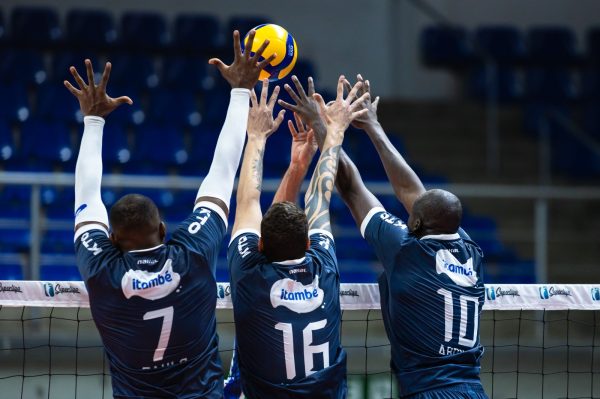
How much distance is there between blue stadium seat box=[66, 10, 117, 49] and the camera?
13125mm

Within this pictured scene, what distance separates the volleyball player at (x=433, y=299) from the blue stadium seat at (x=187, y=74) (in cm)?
884

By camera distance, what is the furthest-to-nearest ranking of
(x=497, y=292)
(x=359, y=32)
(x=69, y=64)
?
(x=359, y=32), (x=69, y=64), (x=497, y=292)

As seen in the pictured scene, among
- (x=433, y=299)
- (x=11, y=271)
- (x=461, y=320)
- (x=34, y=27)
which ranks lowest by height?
(x=11, y=271)

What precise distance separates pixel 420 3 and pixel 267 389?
12.7 metres

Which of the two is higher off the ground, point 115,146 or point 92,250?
point 92,250

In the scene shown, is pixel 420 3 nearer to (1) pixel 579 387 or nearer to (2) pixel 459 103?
(2) pixel 459 103

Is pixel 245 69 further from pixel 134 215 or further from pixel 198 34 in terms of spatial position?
pixel 198 34

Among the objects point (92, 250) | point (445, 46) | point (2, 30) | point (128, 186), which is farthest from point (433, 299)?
point (445, 46)

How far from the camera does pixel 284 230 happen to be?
12.6ft

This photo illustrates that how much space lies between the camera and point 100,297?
12.2 feet

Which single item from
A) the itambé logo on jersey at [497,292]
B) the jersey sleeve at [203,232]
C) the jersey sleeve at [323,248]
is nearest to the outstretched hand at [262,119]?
the jersey sleeve at [323,248]

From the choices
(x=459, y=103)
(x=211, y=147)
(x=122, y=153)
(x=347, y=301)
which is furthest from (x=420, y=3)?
(x=347, y=301)

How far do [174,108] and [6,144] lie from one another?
248 cm

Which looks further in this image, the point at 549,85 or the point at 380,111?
the point at 549,85
